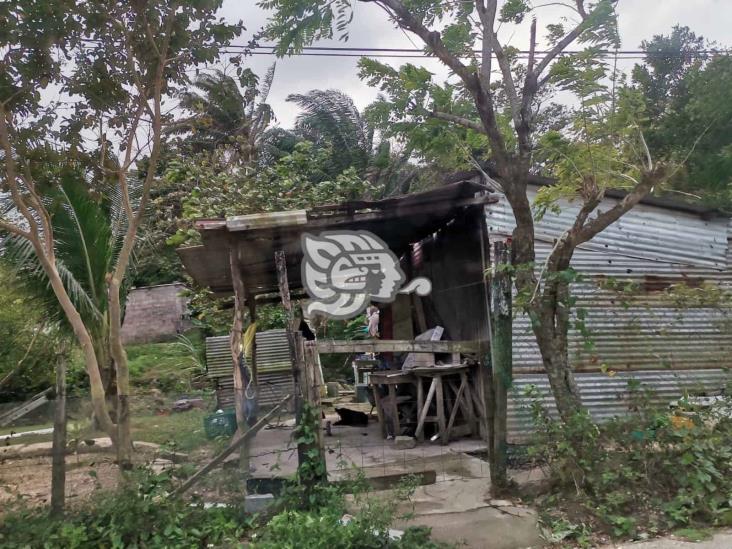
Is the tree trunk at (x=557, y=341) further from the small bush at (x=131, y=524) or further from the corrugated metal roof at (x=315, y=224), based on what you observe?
the small bush at (x=131, y=524)

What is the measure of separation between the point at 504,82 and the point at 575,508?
4.27 metres

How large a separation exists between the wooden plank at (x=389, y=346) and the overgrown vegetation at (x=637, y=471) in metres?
1.10

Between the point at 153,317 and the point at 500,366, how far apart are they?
19867 millimetres

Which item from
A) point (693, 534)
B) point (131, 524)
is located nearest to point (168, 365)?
point (131, 524)

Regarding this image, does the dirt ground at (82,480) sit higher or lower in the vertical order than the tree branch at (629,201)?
lower

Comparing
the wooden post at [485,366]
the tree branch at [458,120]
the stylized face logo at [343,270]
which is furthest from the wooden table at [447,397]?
the tree branch at [458,120]

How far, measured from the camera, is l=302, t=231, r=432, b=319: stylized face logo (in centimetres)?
841

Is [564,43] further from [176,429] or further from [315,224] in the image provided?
[176,429]

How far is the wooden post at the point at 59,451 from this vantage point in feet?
17.0

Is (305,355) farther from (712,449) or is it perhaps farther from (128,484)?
(712,449)

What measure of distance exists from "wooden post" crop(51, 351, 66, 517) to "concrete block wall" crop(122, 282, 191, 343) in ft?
61.1

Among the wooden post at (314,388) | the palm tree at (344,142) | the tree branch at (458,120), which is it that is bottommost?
the wooden post at (314,388)

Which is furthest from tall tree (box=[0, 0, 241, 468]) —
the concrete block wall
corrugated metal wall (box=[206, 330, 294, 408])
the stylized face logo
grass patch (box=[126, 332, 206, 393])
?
the concrete block wall

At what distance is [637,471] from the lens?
562 centimetres
